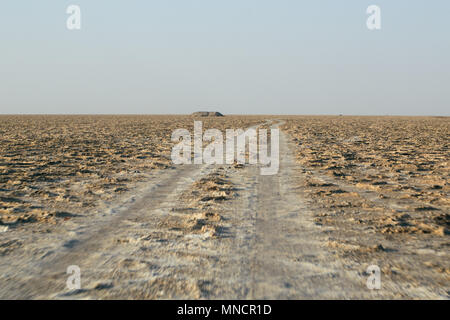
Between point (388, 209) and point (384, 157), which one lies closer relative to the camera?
point (388, 209)

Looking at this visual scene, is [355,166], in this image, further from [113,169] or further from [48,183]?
[48,183]

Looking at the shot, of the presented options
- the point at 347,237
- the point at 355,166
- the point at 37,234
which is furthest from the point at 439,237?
the point at 355,166

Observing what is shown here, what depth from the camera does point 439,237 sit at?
5.23 m

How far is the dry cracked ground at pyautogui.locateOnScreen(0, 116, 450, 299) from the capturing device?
3688mm

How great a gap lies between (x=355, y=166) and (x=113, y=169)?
8780 mm

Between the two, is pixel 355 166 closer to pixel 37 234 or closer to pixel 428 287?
pixel 428 287

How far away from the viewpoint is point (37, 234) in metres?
5.39

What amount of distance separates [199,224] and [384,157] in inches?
456

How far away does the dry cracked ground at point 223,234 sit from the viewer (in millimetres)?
3688

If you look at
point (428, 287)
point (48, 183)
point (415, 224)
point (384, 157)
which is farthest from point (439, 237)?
point (384, 157)

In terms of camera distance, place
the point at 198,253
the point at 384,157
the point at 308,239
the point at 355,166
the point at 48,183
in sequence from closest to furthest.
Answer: the point at 198,253, the point at 308,239, the point at 48,183, the point at 355,166, the point at 384,157

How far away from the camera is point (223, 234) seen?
5.38 metres

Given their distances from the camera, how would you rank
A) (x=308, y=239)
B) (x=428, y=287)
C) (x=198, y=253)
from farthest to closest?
1. (x=308, y=239)
2. (x=198, y=253)
3. (x=428, y=287)
